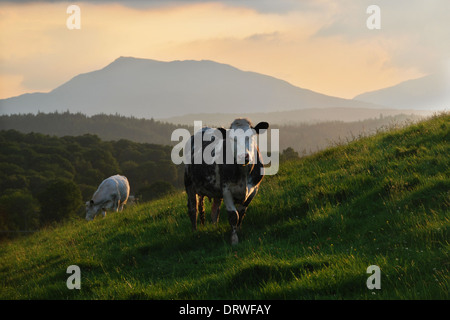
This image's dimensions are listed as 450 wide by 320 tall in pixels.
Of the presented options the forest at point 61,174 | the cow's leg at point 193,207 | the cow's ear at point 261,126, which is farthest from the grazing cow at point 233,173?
the forest at point 61,174

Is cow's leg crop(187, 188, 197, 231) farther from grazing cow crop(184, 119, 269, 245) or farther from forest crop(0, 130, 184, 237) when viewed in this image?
forest crop(0, 130, 184, 237)

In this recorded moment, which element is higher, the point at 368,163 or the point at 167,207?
the point at 368,163

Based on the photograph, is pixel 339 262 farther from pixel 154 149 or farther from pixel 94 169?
pixel 154 149

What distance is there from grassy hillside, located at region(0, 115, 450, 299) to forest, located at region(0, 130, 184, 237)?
45.4m

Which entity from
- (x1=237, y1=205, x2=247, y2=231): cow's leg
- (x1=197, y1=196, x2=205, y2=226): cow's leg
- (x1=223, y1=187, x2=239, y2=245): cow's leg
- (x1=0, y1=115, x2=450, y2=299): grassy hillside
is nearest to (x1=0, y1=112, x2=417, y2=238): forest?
(x1=0, y1=115, x2=450, y2=299): grassy hillside

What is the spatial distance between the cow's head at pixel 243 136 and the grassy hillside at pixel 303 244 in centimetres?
204

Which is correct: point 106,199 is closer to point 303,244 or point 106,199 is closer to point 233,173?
point 233,173

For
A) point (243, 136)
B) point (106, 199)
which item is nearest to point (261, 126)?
point (243, 136)

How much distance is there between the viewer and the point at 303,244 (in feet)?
29.4

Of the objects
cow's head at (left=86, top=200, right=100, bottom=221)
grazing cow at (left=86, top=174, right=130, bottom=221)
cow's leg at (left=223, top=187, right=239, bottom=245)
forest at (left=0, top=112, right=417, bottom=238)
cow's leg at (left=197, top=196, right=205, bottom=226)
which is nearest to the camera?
cow's leg at (left=223, top=187, right=239, bottom=245)

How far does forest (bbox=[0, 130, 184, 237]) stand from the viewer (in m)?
58.3
